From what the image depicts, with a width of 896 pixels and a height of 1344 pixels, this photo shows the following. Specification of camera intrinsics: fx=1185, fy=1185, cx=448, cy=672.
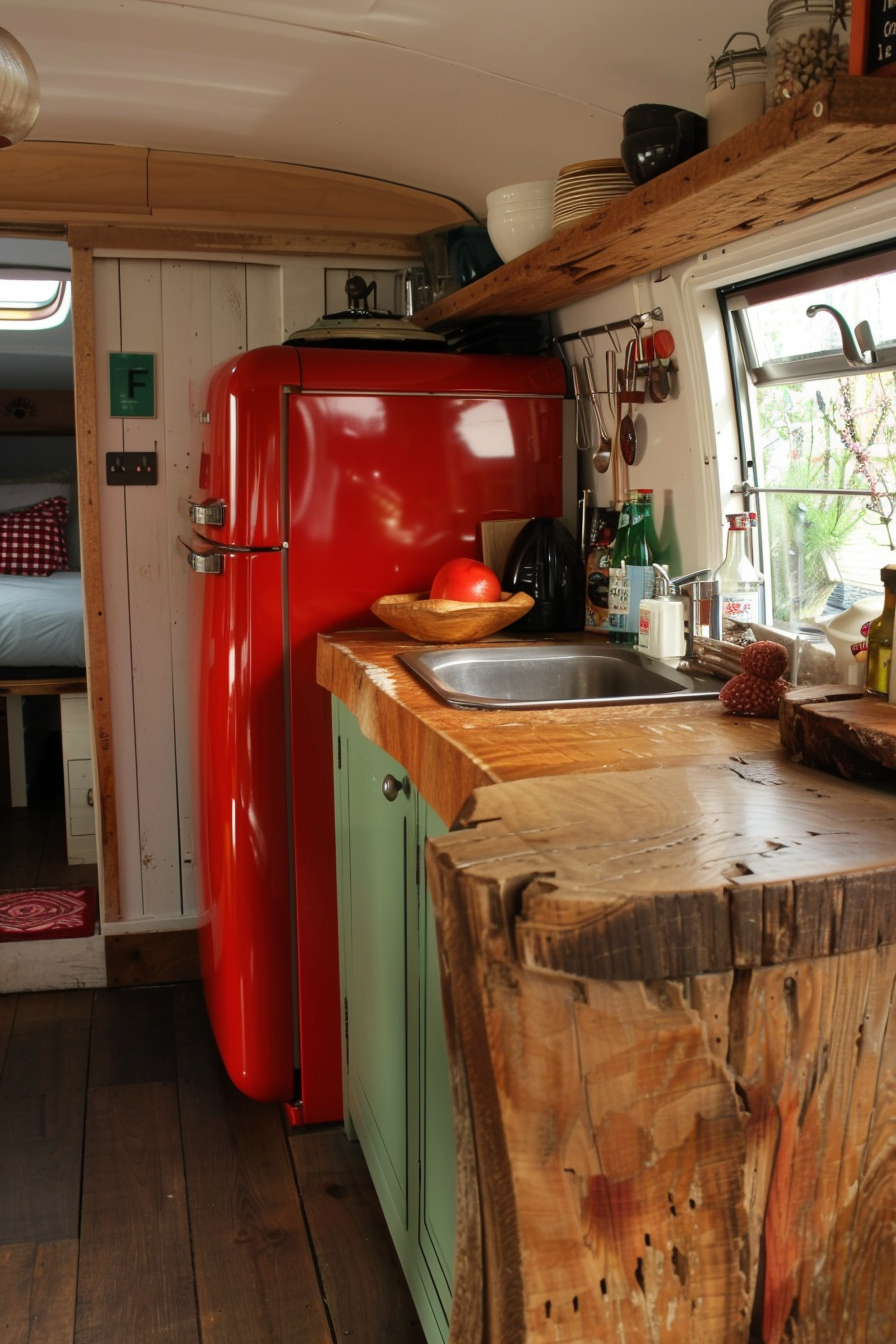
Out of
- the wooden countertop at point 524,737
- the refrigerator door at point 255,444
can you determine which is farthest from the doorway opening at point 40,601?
the wooden countertop at point 524,737

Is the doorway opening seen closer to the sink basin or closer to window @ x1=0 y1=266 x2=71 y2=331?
window @ x1=0 y1=266 x2=71 y2=331

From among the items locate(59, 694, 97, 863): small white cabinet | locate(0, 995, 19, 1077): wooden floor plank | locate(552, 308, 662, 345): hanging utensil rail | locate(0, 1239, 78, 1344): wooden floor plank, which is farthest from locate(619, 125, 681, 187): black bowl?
locate(59, 694, 97, 863): small white cabinet

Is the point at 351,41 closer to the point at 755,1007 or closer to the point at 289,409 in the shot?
the point at 289,409

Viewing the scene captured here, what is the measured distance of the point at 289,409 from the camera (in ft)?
7.81

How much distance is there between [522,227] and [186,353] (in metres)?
1.11

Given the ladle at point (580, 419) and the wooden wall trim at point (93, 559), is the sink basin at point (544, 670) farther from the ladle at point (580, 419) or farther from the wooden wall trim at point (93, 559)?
the wooden wall trim at point (93, 559)

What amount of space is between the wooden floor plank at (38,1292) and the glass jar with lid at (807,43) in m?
2.09

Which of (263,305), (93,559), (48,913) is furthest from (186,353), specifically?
(48,913)

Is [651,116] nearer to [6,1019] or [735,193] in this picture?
[735,193]

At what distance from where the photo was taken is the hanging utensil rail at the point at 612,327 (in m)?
2.32

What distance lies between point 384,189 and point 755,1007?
8.75ft

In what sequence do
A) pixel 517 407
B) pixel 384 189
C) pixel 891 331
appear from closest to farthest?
1. pixel 891 331
2. pixel 517 407
3. pixel 384 189

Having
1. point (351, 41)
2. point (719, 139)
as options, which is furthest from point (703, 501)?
point (351, 41)

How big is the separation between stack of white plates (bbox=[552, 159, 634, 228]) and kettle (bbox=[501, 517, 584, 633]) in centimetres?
66
